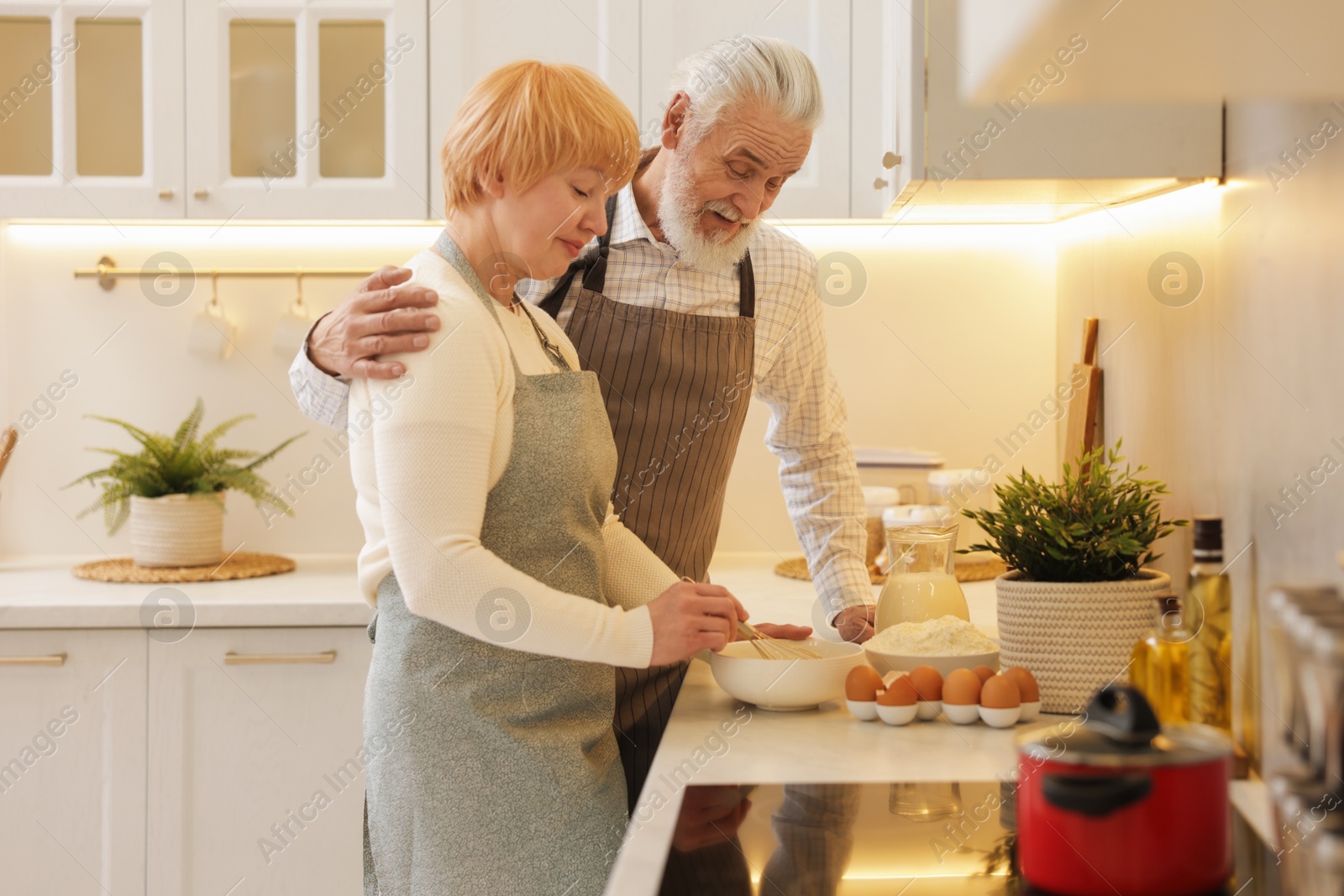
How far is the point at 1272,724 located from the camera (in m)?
0.97

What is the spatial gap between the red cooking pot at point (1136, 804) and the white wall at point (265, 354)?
190 centimetres

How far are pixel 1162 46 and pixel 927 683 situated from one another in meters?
0.60

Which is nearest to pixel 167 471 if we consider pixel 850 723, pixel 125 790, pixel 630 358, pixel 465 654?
pixel 125 790

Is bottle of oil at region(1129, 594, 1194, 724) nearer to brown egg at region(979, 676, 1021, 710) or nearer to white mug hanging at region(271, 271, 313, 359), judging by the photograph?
brown egg at region(979, 676, 1021, 710)

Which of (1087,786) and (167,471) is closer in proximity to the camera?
(1087,786)

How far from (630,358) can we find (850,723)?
1.89 feet

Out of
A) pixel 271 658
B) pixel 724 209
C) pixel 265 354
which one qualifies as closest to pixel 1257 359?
pixel 724 209

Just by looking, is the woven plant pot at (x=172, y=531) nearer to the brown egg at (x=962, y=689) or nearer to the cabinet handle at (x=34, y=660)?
the cabinet handle at (x=34, y=660)

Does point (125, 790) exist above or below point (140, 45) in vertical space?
below

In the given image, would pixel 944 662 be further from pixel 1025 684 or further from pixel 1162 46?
pixel 1162 46

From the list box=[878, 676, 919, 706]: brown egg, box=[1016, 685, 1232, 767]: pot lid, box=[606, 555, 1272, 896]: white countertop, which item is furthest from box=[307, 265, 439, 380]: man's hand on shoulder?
box=[1016, 685, 1232, 767]: pot lid

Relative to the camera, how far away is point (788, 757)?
3.33ft

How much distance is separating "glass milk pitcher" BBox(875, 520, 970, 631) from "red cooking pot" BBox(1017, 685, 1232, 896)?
2.18ft

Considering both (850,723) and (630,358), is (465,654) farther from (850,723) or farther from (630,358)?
Answer: (630,358)
